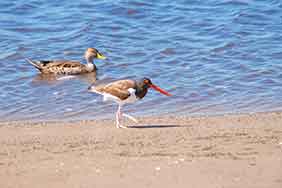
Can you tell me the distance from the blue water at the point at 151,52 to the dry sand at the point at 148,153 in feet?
3.20

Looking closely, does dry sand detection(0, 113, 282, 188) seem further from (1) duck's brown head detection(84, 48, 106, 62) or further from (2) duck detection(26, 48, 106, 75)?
(1) duck's brown head detection(84, 48, 106, 62)

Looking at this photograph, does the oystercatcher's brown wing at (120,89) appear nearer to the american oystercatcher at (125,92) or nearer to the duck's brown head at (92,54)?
the american oystercatcher at (125,92)

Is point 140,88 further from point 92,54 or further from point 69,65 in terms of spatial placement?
point 92,54

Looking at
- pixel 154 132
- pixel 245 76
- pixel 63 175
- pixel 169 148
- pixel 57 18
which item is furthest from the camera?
pixel 57 18

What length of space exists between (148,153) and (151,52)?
6.35 metres

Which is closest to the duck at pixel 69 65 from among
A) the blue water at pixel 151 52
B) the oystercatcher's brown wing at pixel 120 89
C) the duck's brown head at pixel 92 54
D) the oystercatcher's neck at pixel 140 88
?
the duck's brown head at pixel 92 54

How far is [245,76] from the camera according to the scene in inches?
490

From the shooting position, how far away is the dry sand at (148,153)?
281 inches

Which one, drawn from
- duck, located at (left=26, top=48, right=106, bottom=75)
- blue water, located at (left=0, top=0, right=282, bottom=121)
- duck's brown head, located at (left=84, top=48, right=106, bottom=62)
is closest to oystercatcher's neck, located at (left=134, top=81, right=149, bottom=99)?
blue water, located at (left=0, top=0, right=282, bottom=121)

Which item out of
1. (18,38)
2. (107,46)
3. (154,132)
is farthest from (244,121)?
(18,38)

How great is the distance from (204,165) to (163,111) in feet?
11.1

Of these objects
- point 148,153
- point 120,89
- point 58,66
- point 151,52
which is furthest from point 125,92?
point 151,52

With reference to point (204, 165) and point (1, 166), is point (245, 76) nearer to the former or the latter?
point (204, 165)

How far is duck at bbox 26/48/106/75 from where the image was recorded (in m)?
13.7
